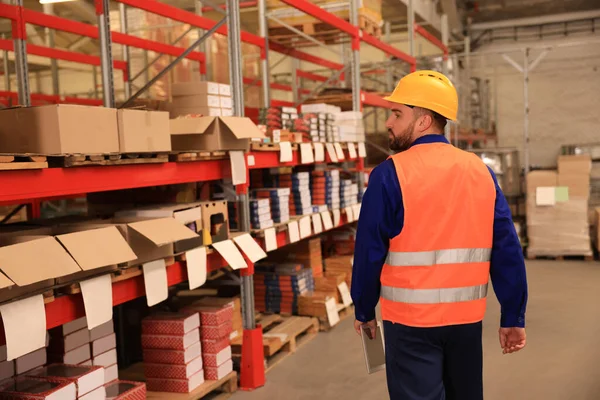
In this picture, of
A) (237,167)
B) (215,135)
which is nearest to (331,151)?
(237,167)

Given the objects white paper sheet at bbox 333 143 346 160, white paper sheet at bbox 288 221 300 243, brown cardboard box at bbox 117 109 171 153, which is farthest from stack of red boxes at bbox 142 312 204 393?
white paper sheet at bbox 333 143 346 160

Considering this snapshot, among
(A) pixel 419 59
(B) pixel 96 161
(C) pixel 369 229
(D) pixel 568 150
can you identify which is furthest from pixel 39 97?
(D) pixel 568 150

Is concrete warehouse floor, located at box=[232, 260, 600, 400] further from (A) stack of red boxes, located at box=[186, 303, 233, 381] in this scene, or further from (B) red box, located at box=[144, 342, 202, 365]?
(B) red box, located at box=[144, 342, 202, 365]

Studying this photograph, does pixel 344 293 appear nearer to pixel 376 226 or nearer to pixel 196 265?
pixel 196 265

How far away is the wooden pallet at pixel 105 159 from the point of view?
3152 millimetres

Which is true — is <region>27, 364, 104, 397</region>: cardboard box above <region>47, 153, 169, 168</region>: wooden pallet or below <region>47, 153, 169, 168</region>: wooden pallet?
below

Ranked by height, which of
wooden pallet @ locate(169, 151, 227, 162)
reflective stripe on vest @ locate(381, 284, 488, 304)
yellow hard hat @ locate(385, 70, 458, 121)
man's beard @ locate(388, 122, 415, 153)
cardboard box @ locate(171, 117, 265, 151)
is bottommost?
reflective stripe on vest @ locate(381, 284, 488, 304)

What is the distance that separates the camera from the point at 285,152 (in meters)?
5.60

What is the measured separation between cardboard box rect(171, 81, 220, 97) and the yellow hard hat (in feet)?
6.54

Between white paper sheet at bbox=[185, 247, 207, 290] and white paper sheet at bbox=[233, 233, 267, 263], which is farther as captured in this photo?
white paper sheet at bbox=[233, 233, 267, 263]

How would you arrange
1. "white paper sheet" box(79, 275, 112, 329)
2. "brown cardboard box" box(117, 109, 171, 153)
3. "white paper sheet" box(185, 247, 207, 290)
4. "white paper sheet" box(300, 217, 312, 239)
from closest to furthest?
"white paper sheet" box(79, 275, 112, 329), "brown cardboard box" box(117, 109, 171, 153), "white paper sheet" box(185, 247, 207, 290), "white paper sheet" box(300, 217, 312, 239)

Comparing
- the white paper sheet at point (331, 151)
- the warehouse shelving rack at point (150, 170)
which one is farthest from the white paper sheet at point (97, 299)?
the white paper sheet at point (331, 151)

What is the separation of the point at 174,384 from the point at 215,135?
1.77m

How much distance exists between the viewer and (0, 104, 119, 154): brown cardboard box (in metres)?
3.11
